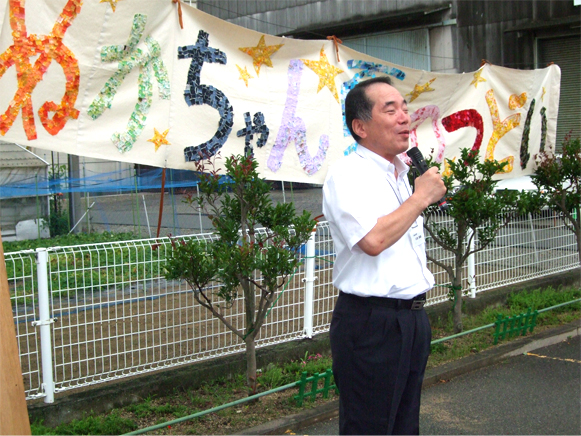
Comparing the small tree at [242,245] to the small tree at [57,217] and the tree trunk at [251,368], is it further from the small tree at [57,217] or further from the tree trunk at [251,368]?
A: the small tree at [57,217]

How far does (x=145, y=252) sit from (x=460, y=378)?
2.92 meters

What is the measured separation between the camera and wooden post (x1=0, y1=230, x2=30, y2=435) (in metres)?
2.28

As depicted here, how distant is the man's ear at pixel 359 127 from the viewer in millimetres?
2764

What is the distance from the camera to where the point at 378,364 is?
263 cm

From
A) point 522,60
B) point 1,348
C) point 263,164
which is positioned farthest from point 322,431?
point 522,60

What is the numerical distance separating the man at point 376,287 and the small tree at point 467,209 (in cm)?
320

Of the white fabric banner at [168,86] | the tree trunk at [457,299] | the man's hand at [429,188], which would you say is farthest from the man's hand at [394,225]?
the tree trunk at [457,299]

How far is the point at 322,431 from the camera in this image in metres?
4.40

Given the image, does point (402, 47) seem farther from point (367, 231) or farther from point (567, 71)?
point (367, 231)

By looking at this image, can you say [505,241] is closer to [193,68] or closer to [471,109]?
[471,109]

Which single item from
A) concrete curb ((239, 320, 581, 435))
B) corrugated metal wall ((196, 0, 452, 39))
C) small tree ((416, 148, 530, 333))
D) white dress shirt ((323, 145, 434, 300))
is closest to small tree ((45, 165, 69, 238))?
corrugated metal wall ((196, 0, 452, 39))

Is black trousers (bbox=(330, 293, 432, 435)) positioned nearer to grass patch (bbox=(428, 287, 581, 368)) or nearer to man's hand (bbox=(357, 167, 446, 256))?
A: man's hand (bbox=(357, 167, 446, 256))

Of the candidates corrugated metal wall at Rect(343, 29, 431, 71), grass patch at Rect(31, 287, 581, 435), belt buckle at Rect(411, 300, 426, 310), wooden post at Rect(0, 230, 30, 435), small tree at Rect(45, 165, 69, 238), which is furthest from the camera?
corrugated metal wall at Rect(343, 29, 431, 71)

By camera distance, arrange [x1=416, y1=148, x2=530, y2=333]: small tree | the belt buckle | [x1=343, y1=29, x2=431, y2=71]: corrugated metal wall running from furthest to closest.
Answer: [x1=343, y1=29, x2=431, y2=71]: corrugated metal wall → [x1=416, y1=148, x2=530, y2=333]: small tree → the belt buckle
